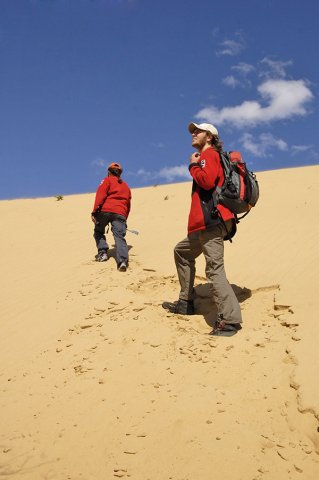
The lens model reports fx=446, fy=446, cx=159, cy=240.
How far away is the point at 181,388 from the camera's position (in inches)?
129

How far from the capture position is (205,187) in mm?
4047

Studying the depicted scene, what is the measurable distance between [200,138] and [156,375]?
2.20 m

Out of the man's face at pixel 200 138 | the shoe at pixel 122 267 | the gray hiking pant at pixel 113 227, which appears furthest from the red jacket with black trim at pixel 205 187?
the gray hiking pant at pixel 113 227

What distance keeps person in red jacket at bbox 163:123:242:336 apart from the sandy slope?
26 centimetres

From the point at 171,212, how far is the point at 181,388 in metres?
Answer: 8.04

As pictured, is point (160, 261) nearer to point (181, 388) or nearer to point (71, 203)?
point (181, 388)

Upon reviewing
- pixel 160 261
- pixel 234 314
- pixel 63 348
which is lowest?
pixel 63 348

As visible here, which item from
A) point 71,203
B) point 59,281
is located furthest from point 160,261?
point 71,203

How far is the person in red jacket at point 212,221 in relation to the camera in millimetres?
4027

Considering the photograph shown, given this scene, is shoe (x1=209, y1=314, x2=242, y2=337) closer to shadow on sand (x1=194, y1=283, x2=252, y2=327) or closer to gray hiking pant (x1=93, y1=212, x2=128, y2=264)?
shadow on sand (x1=194, y1=283, x2=252, y2=327)

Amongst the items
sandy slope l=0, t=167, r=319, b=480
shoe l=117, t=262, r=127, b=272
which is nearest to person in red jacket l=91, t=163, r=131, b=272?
sandy slope l=0, t=167, r=319, b=480

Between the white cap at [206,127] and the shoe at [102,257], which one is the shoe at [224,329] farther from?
the shoe at [102,257]

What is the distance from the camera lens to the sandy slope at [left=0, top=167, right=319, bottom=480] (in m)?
2.66

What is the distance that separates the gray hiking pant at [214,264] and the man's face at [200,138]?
809 millimetres
